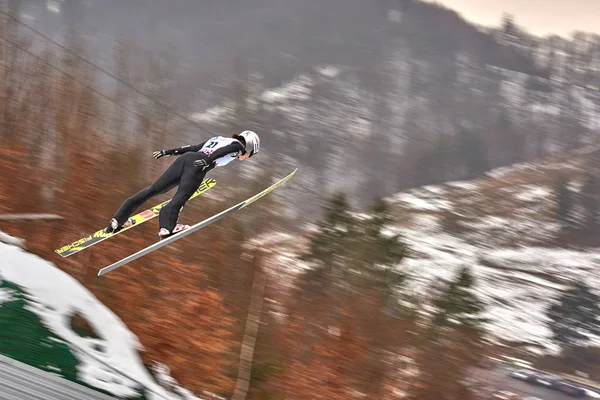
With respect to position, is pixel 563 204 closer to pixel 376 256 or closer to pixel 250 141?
pixel 376 256

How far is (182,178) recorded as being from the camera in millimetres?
5645

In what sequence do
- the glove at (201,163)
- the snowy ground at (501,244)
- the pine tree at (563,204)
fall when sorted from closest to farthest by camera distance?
the glove at (201,163), the snowy ground at (501,244), the pine tree at (563,204)

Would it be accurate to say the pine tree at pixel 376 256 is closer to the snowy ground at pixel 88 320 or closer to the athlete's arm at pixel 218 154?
the snowy ground at pixel 88 320

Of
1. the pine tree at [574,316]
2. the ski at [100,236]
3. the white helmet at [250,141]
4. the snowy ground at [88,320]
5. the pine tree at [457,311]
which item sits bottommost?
the pine tree at [574,316]

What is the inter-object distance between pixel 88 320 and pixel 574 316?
58567 mm

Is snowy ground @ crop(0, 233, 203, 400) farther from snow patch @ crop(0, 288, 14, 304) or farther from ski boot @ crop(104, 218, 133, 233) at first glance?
ski boot @ crop(104, 218, 133, 233)

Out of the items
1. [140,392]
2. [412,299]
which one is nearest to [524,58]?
[412,299]

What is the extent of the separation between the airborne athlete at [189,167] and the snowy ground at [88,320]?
1.44m

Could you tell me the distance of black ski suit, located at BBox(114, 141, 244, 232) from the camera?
5.60 meters

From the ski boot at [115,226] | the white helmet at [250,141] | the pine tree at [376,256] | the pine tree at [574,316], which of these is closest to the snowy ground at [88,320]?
the ski boot at [115,226]

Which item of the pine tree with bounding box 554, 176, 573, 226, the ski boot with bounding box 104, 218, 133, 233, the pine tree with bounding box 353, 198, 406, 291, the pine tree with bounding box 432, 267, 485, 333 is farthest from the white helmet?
the pine tree with bounding box 554, 176, 573, 226

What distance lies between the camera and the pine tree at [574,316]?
55500 millimetres

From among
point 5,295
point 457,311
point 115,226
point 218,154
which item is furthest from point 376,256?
point 218,154

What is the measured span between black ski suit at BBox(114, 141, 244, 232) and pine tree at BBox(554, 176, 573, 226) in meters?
80.0
